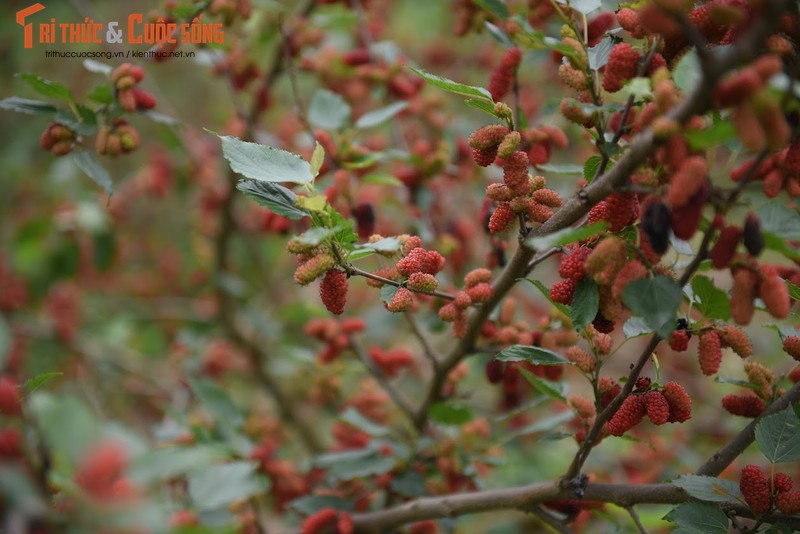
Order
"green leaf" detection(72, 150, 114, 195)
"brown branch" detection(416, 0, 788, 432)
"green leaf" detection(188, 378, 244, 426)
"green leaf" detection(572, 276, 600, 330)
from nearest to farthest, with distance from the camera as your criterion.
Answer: "brown branch" detection(416, 0, 788, 432) < "green leaf" detection(572, 276, 600, 330) < "green leaf" detection(72, 150, 114, 195) < "green leaf" detection(188, 378, 244, 426)

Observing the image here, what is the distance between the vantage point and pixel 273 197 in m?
0.92

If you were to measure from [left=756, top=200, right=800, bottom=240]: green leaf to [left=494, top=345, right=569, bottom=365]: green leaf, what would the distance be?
0.34 m

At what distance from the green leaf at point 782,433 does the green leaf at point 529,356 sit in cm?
29

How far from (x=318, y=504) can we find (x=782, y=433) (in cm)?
84

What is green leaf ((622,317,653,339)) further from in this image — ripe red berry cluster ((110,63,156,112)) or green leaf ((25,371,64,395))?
ripe red berry cluster ((110,63,156,112))

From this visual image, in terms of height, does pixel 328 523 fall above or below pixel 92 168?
below

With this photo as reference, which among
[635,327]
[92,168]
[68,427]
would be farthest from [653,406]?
[92,168]

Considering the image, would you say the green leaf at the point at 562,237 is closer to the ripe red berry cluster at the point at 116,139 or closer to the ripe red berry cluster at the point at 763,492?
the ripe red berry cluster at the point at 763,492

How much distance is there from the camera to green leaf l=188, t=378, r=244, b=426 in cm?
152

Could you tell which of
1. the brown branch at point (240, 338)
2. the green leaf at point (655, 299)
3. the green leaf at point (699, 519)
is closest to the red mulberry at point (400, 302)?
the green leaf at point (655, 299)

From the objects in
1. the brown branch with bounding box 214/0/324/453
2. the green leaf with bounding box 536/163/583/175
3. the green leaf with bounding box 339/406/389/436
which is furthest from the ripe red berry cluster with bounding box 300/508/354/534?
the brown branch with bounding box 214/0/324/453

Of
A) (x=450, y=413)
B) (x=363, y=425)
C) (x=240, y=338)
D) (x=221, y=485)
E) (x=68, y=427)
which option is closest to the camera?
(x=68, y=427)

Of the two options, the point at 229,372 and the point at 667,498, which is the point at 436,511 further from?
the point at 229,372

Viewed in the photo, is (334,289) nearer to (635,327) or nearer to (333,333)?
(635,327)
